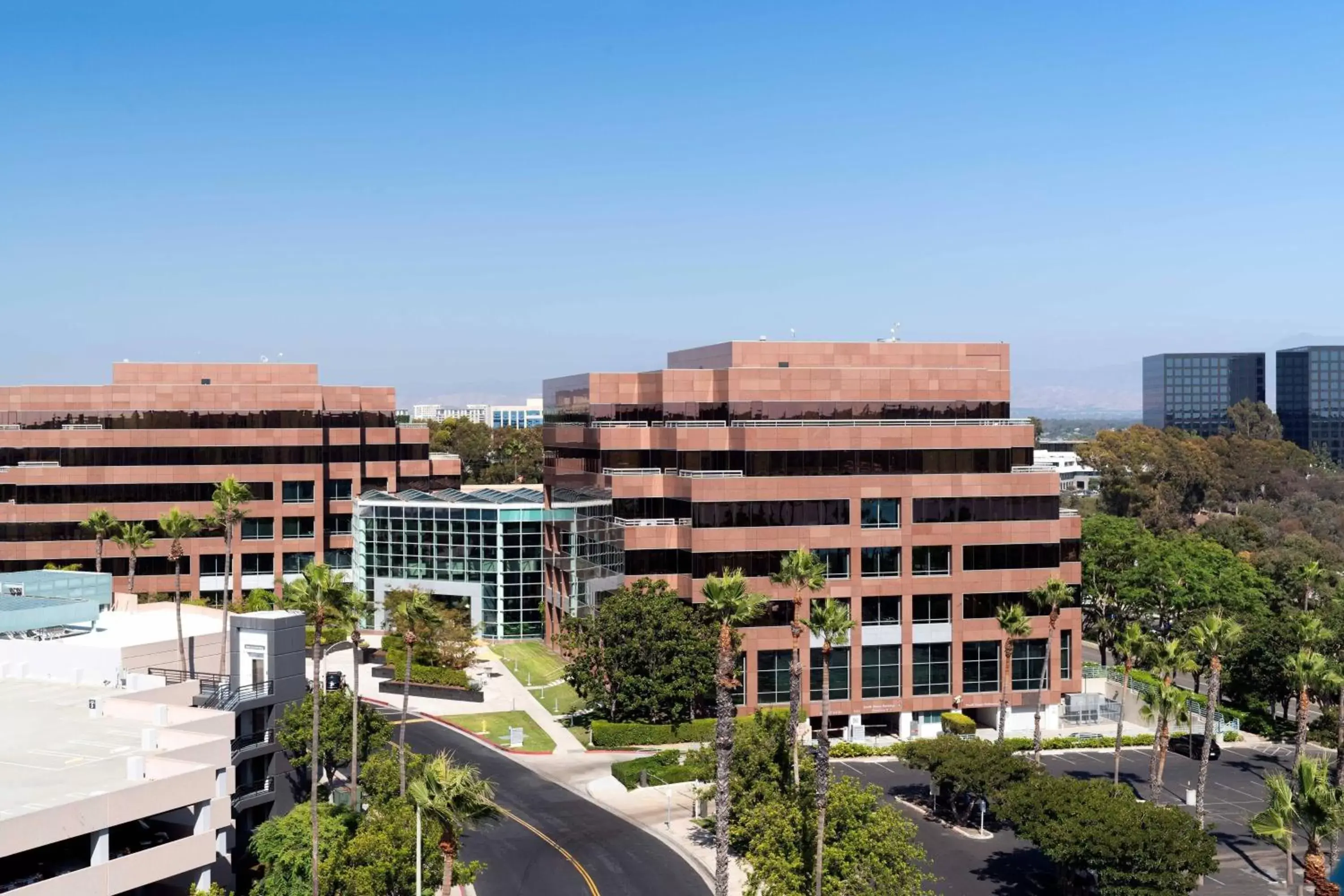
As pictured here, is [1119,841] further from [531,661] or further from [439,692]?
[531,661]

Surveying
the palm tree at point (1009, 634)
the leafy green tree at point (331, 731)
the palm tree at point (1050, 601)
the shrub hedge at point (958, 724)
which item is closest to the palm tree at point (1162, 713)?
the palm tree at point (1050, 601)

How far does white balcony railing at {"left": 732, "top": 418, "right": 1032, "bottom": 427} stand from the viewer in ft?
286

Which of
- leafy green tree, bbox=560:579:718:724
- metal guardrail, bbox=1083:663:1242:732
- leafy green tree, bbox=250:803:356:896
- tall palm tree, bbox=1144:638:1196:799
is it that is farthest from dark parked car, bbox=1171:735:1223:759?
leafy green tree, bbox=250:803:356:896

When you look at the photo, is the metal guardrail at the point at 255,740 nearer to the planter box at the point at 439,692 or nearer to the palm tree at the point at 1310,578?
the planter box at the point at 439,692

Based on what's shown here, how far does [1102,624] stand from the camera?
10769cm

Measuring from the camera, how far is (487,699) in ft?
303

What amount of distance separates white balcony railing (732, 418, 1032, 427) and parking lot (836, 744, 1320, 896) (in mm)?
23329

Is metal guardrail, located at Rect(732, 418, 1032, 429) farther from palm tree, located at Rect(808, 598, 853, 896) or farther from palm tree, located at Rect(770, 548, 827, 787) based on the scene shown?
palm tree, located at Rect(808, 598, 853, 896)

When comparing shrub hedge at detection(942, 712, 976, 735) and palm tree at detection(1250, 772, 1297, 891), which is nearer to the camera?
palm tree at detection(1250, 772, 1297, 891)

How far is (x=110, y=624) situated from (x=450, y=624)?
29.4 metres

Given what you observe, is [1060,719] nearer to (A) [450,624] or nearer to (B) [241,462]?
(A) [450,624]

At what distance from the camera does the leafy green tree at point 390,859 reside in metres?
48.9

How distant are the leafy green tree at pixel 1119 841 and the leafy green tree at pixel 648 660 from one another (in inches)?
1093

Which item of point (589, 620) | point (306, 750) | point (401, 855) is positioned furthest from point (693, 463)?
point (401, 855)
